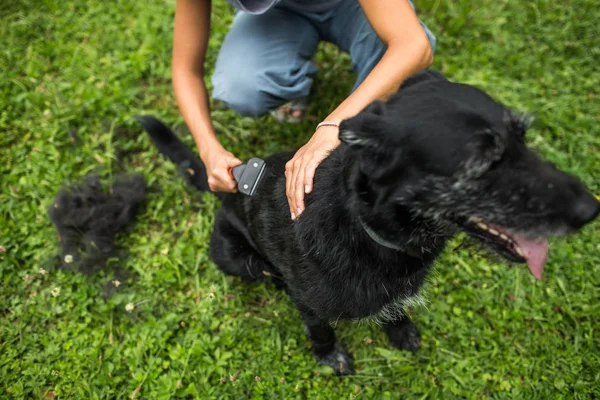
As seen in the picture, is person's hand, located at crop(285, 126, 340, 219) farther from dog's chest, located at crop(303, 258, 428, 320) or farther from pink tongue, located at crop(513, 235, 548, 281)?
pink tongue, located at crop(513, 235, 548, 281)

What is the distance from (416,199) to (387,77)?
0.91 metres

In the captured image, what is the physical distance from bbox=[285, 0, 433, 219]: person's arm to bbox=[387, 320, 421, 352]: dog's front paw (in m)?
1.40

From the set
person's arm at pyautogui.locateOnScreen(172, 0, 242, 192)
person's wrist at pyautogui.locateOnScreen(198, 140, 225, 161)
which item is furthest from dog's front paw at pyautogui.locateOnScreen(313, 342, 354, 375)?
person's wrist at pyautogui.locateOnScreen(198, 140, 225, 161)

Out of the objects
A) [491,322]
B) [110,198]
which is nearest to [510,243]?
[491,322]

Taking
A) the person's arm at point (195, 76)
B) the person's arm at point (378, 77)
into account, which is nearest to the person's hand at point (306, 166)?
the person's arm at point (378, 77)

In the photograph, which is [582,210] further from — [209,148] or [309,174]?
[209,148]

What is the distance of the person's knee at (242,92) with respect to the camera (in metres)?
3.30

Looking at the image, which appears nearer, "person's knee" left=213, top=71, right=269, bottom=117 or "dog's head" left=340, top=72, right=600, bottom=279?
"dog's head" left=340, top=72, right=600, bottom=279

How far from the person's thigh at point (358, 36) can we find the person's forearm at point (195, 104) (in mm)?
1199

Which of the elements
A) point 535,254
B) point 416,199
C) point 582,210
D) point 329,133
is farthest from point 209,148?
point 582,210

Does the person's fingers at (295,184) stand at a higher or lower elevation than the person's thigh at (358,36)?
lower

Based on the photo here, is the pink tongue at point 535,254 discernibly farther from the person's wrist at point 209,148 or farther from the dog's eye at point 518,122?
the person's wrist at point 209,148

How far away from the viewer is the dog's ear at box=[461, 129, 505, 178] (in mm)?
1688

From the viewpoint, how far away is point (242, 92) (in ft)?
11.0
